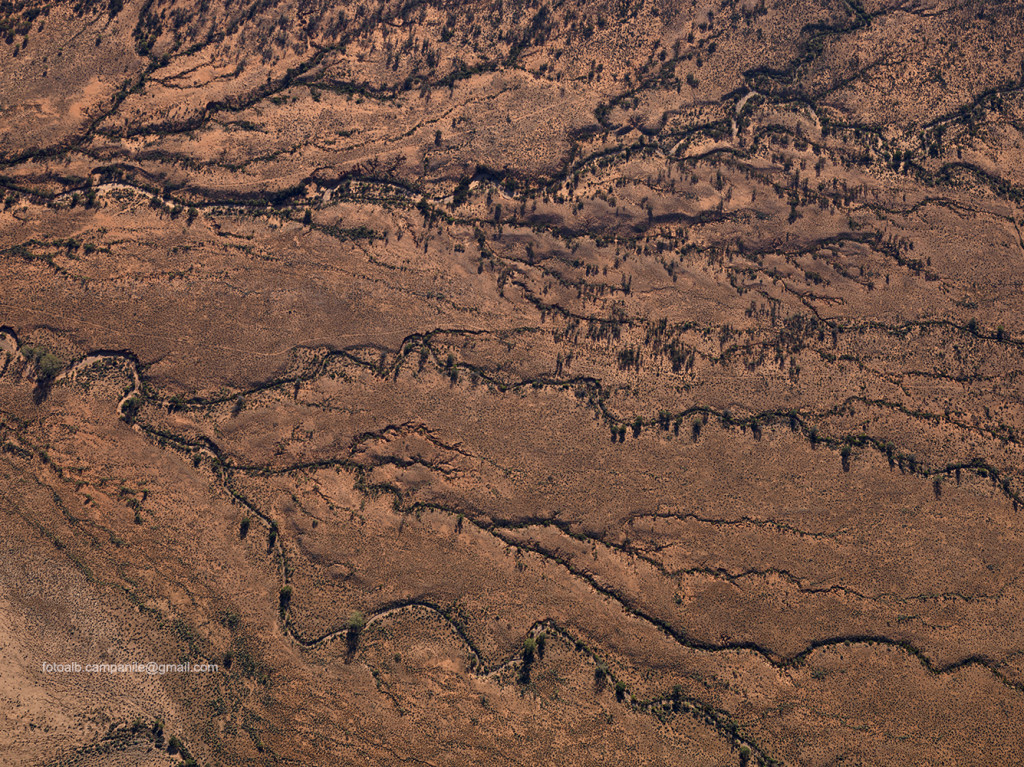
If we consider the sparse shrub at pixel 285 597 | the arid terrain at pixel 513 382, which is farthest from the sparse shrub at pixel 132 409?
the sparse shrub at pixel 285 597

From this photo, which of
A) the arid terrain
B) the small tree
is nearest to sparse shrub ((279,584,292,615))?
the arid terrain

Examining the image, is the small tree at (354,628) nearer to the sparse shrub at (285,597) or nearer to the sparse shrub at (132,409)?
the sparse shrub at (285,597)

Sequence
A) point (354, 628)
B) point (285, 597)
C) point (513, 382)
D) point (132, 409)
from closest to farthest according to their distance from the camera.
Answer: point (354, 628)
point (285, 597)
point (132, 409)
point (513, 382)

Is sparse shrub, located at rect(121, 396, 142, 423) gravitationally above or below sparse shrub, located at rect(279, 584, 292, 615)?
above

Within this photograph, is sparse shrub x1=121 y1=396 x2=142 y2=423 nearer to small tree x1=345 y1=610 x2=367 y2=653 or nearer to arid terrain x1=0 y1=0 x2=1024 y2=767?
arid terrain x1=0 y1=0 x2=1024 y2=767

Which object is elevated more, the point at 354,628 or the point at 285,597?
the point at 285,597

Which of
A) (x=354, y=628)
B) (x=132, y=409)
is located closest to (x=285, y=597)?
(x=354, y=628)

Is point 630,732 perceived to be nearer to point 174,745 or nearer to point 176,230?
point 174,745

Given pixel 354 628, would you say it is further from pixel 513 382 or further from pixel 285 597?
pixel 513 382
